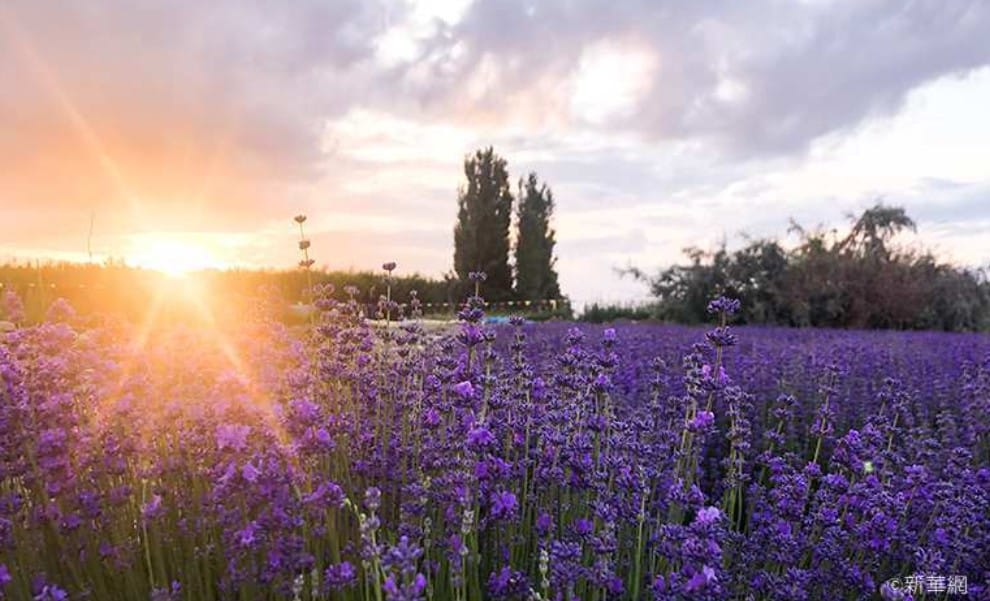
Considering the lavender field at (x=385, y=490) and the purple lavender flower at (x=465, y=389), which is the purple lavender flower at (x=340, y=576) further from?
the purple lavender flower at (x=465, y=389)

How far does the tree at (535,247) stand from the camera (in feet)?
100

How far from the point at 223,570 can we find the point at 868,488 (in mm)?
2277

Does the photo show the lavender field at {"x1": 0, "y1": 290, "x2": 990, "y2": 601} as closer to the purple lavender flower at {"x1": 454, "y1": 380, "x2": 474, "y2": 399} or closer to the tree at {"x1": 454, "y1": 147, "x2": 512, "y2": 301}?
the purple lavender flower at {"x1": 454, "y1": 380, "x2": 474, "y2": 399}

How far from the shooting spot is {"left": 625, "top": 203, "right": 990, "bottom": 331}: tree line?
18.2 metres

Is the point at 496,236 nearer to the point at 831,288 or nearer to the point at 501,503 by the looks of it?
the point at 831,288

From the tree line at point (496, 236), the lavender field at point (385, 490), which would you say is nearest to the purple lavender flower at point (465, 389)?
the lavender field at point (385, 490)

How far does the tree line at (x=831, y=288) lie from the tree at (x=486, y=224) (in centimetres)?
1107

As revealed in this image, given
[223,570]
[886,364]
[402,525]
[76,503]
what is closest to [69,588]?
[76,503]

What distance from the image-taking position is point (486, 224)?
3027 cm

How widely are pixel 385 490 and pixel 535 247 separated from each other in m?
28.0

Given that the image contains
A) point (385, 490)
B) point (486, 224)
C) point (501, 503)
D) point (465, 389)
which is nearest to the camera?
point (465, 389)

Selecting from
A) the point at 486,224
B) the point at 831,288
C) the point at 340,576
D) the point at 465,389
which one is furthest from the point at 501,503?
the point at 486,224

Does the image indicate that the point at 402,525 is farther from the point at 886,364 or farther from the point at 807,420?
the point at 886,364

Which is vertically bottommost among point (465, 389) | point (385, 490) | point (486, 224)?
point (385, 490)
